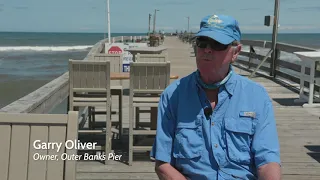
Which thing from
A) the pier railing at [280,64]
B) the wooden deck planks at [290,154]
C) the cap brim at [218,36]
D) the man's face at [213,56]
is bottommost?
the wooden deck planks at [290,154]

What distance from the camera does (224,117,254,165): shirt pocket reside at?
1.92 m

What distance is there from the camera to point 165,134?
6.65 ft

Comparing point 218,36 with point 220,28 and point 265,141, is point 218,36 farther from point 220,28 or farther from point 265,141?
point 265,141

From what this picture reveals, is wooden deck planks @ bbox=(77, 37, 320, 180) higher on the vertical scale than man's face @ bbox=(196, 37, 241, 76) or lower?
lower

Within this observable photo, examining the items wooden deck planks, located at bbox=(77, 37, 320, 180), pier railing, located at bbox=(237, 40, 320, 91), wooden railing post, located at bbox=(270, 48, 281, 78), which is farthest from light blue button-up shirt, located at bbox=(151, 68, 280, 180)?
wooden railing post, located at bbox=(270, 48, 281, 78)

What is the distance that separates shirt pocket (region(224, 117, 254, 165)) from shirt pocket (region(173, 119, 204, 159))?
0.12 m

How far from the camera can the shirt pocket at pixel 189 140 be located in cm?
194

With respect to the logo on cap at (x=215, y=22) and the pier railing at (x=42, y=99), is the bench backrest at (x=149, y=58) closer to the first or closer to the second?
the pier railing at (x=42, y=99)

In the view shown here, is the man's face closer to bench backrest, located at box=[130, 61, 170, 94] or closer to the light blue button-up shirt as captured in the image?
the light blue button-up shirt

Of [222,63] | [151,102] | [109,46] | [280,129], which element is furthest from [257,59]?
[222,63]

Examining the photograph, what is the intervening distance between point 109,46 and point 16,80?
6748 millimetres

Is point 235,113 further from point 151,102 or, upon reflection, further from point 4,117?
point 151,102

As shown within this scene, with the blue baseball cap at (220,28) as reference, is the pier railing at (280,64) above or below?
below

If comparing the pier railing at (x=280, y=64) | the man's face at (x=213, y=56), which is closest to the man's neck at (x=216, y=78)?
the man's face at (x=213, y=56)
